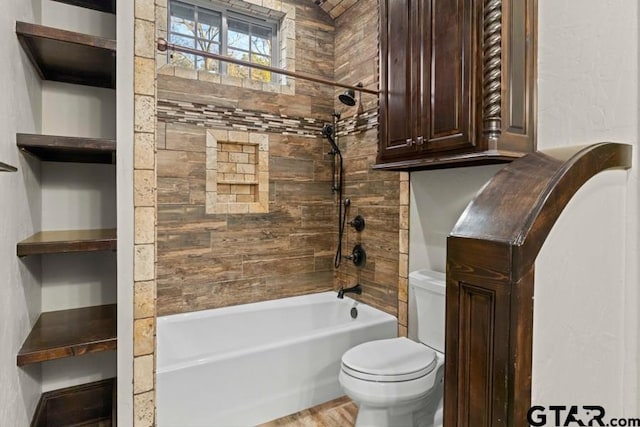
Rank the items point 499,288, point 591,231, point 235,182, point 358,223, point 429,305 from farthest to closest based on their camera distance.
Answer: point 358,223 < point 235,182 < point 429,305 < point 591,231 < point 499,288

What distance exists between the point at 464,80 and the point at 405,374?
1393 mm

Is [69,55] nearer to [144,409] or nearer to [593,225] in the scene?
[144,409]

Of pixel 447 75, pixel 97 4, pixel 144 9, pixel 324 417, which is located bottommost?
pixel 324 417

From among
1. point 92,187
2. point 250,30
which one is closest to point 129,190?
point 92,187

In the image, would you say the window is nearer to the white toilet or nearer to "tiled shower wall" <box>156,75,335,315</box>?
"tiled shower wall" <box>156,75,335,315</box>

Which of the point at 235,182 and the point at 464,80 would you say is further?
the point at 235,182

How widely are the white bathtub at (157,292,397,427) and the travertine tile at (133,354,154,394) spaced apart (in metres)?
0.38

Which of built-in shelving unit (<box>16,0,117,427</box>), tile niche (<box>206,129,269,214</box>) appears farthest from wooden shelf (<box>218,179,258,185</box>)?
built-in shelving unit (<box>16,0,117,427</box>)

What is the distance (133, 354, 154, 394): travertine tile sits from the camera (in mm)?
1448

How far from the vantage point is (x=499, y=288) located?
0.49 m

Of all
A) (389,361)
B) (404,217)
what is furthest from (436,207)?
(389,361)

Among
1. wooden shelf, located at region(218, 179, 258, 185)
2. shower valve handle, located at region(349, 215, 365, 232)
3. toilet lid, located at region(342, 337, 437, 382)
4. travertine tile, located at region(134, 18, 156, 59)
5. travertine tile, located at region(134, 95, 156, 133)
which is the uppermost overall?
travertine tile, located at region(134, 18, 156, 59)

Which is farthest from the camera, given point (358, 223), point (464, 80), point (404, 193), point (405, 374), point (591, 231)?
point (358, 223)

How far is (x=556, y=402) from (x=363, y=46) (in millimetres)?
2848
